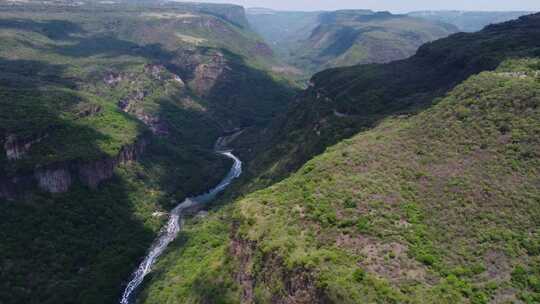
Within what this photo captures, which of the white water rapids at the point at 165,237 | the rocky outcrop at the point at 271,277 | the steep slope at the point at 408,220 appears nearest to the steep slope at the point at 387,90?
the steep slope at the point at 408,220

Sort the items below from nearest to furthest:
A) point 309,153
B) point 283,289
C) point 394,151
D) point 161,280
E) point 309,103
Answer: point 283,289, point 394,151, point 161,280, point 309,153, point 309,103

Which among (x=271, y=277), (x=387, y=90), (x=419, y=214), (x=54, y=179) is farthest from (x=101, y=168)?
(x=419, y=214)

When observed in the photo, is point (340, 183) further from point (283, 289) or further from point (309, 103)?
point (309, 103)

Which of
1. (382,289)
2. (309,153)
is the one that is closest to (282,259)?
(382,289)

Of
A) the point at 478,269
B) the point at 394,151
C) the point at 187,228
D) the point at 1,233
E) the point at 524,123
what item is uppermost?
the point at 524,123

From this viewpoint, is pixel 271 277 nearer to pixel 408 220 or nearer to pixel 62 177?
pixel 408 220

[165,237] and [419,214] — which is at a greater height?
[419,214]
